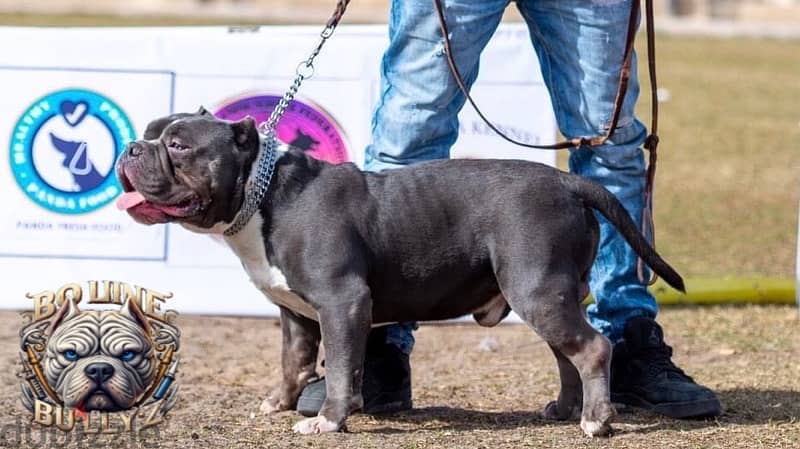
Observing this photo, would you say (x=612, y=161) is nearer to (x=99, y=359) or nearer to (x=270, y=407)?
(x=270, y=407)

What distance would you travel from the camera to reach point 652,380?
5043mm

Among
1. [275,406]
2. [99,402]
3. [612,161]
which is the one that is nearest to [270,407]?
[275,406]

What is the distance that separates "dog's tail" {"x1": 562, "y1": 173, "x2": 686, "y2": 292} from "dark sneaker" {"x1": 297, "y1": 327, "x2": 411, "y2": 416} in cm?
97

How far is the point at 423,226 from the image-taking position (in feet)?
15.1

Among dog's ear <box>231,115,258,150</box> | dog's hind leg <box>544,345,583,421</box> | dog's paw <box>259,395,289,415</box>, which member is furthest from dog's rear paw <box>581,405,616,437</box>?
dog's ear <box>231,115,258,150</box>

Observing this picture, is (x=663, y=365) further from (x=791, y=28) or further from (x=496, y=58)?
(x=791, y=28)

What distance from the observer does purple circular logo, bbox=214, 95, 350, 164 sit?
654cm

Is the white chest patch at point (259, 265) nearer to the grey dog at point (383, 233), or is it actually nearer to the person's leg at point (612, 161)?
the grey dog at point (383, 233)

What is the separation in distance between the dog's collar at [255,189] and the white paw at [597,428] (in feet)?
4.21

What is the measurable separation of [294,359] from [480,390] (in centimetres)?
95

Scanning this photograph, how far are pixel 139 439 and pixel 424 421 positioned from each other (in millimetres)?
1001

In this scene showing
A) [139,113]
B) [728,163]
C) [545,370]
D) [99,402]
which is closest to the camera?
[99,402]

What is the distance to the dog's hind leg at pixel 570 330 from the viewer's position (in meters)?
4.50

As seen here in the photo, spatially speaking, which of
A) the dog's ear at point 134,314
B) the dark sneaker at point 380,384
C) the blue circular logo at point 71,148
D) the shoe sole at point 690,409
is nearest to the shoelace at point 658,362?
the shoe sole at point 690,409
